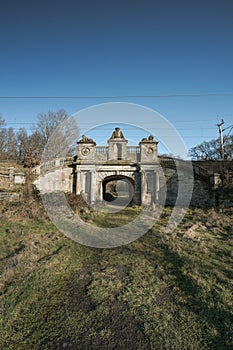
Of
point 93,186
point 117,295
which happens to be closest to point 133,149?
point 93,186

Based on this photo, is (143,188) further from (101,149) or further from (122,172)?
(101,149)

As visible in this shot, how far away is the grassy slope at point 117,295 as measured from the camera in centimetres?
301

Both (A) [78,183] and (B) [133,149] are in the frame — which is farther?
(B) [133,149]

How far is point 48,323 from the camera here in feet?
10.8

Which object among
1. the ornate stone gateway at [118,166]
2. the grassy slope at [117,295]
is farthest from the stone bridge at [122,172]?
the grassy slope at [117,295]

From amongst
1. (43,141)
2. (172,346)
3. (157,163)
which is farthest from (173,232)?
(43,141)

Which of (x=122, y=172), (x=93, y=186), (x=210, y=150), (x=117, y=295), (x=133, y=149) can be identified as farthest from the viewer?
(x=210, y=150)

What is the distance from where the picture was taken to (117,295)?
4.05 metres

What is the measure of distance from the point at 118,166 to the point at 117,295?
38.9 feet

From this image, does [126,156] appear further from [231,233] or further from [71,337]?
[71,337]

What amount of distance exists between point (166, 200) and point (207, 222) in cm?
583

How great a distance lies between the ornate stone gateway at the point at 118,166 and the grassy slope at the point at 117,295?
320 inches

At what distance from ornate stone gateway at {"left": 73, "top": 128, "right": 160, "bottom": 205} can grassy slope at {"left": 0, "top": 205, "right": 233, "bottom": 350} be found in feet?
26.6

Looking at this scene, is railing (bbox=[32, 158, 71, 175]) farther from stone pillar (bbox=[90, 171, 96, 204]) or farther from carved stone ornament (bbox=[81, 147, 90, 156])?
stone pillar (bbox=[90, 171, 96, 204])
